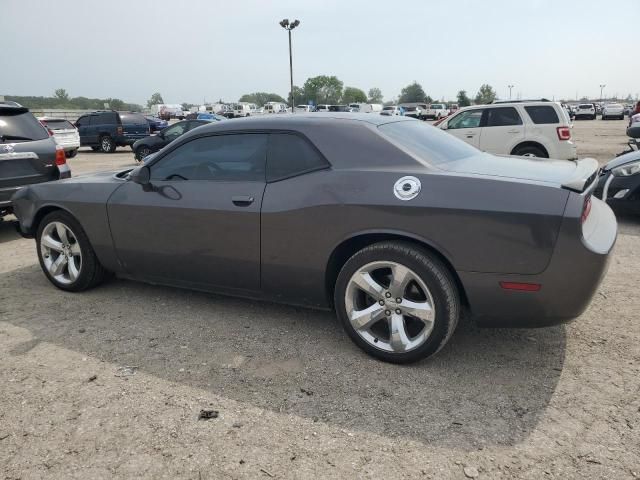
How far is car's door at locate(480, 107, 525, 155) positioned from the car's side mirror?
27.4 ft

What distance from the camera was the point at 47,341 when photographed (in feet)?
11.3

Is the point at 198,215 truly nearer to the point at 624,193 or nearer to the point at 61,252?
the point at 61,252

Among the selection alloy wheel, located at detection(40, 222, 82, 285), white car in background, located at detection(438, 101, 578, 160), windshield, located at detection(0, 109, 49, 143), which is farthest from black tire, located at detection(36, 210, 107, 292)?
white car in background, located at detection(438, 101, 578, 160)

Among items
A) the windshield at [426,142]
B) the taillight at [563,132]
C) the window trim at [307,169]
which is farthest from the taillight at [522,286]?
the taillight at [563,132]

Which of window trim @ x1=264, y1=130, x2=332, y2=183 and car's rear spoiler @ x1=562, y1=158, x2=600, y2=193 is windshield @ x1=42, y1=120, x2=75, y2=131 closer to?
window trim @ x1=264, y1=130, x2=332, y2=183

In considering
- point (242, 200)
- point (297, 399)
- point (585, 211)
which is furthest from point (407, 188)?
point (297, 399)

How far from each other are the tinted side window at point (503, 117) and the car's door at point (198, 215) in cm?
856

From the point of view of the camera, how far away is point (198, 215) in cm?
353

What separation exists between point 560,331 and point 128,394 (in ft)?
9.34

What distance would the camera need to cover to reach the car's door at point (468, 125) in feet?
35.7

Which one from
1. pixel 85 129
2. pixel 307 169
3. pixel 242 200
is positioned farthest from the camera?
pixel 85 129

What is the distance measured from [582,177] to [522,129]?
8.26m

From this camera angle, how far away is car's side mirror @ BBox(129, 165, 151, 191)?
382cm

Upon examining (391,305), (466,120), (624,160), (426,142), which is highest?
(426,142)
